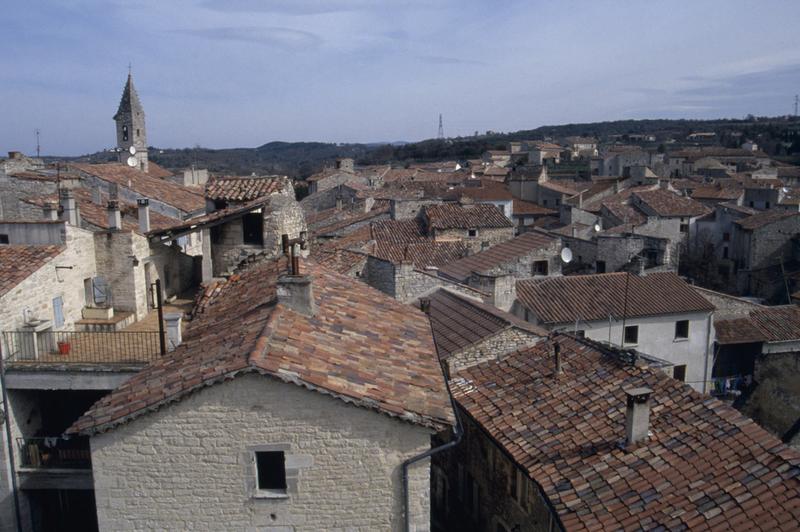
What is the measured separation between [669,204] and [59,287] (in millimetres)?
43621

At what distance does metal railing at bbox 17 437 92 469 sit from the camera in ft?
50.4

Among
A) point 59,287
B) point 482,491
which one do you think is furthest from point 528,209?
point 482,491

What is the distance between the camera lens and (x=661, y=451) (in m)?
11.1

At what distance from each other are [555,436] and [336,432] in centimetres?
468

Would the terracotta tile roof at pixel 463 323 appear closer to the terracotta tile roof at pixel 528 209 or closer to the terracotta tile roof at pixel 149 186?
the terracotta tile roof at pixel 149 186

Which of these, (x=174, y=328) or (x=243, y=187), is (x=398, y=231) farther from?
(x=174, y=328)

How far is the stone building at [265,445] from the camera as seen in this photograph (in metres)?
9.33

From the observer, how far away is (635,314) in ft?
81.4

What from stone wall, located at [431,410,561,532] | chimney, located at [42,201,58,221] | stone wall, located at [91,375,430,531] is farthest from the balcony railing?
stone wall, located at [431,410,561,532]

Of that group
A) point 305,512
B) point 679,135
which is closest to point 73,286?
point 305,512

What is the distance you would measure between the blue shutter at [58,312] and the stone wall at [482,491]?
9.79 metres

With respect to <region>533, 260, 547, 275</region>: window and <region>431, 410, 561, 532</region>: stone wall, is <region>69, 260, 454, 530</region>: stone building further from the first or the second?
<region>533, 260, 547, 275</region>: window

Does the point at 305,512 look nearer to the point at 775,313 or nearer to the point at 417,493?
the point at 417,493

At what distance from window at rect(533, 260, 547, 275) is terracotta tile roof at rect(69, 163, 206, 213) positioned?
15700 mm
